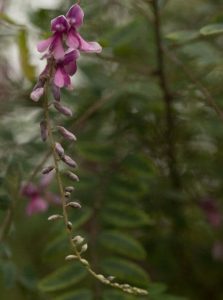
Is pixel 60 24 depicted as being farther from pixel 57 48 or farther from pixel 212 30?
pixel 212 30

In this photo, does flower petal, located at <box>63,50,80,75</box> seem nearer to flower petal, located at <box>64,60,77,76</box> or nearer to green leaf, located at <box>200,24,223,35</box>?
flower petal, located at <box>64,60,77,76</box>

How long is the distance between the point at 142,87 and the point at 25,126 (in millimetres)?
234

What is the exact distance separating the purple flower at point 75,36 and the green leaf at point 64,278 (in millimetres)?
411

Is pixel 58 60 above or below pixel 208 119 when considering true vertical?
above

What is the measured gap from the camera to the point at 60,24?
0.94 m

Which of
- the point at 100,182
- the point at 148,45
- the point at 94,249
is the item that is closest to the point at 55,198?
the point at 100,182

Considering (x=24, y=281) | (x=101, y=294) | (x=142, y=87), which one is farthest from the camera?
(x=142, y=87)

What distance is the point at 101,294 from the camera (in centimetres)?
116

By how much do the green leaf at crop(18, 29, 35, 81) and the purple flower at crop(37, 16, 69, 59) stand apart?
0.25 metres

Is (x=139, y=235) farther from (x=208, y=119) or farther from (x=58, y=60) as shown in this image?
(x=58, y=60)

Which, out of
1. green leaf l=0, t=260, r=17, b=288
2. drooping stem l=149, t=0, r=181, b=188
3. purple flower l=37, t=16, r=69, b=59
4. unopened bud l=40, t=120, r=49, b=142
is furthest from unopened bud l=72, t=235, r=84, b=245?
drooping stem l=149, t=0, r=181, b=188

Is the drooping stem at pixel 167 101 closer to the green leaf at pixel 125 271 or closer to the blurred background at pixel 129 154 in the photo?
the blurred background at pixel 129 154

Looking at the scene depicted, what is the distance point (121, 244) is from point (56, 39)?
43 cm

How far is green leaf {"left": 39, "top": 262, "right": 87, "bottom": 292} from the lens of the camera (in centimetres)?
117
